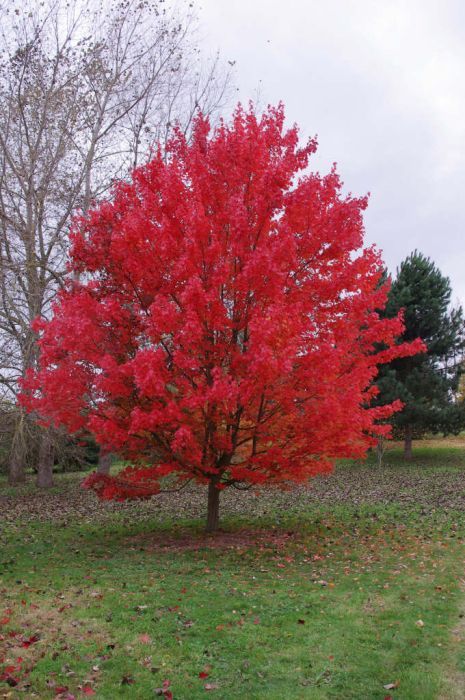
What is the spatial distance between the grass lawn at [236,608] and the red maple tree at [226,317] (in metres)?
1.55

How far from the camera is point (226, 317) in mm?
8750

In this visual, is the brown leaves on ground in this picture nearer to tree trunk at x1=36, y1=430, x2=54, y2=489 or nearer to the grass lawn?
tree trunk at x1=36, y1=430, x2=54, y2=489

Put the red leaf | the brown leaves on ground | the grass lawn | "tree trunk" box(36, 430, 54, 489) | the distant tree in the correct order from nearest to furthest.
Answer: the grass lawn < the red leaf < the brown leaves on ground < "tree trunk" box(36, 430, 54, 489) < the distant tree

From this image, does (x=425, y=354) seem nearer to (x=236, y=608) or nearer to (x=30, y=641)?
(x=236, y=608)

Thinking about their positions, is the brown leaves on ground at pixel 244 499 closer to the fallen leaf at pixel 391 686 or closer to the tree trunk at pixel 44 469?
the tree trunk at pixel 44 469

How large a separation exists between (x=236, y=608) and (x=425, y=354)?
20.9 metres

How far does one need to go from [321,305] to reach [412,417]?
1673 cm

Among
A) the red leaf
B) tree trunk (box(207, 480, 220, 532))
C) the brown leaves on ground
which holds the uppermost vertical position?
tree trunk (box(207, 480, 220, 532))

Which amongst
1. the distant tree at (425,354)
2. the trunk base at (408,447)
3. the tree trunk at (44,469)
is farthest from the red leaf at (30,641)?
the trunk base at (408,447)

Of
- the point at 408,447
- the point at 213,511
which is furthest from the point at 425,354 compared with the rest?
the point at 213,511

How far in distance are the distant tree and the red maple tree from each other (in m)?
15.3

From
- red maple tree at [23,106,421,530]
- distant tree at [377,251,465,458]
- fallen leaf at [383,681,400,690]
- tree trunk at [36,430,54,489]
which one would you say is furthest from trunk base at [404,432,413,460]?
fallen leaf at [383,681,400,690]

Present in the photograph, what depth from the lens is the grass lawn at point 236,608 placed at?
16.8ft

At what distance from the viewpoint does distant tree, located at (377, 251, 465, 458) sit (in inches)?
961
